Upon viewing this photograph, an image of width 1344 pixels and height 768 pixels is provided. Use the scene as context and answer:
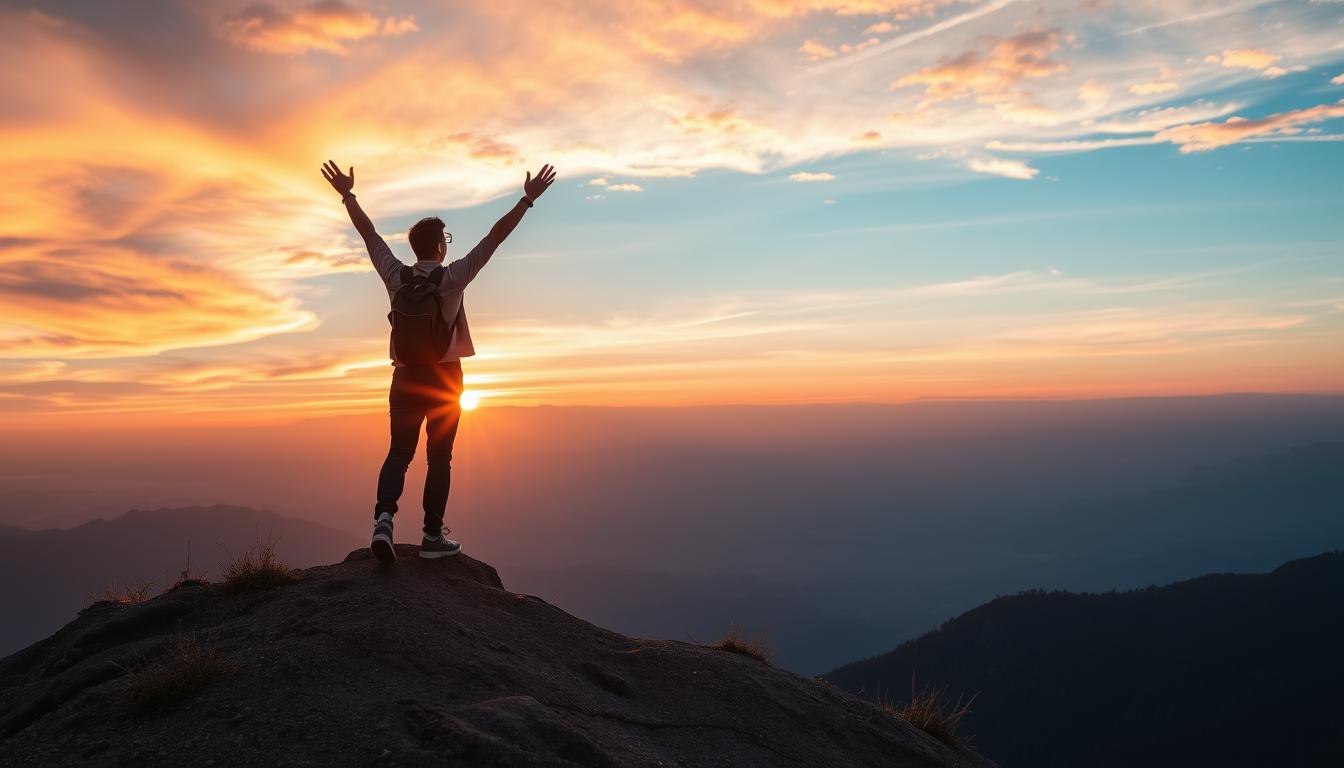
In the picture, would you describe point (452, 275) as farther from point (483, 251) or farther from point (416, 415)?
point (416, 415)

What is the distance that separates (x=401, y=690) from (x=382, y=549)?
7.59ft

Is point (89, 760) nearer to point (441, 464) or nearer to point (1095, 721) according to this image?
point (441, 464)

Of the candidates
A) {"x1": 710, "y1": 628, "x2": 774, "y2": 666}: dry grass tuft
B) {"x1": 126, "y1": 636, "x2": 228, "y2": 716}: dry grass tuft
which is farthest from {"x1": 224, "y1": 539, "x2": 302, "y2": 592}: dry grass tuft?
{"x1": 710, "y1": 628, "x2": 774, "y2": 666}: dry grass tuft

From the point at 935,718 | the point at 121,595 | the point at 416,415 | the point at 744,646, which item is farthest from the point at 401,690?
the point at 935,718

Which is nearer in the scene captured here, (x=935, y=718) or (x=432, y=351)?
(x=432, y=351)

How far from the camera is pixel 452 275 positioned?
670 centimetres

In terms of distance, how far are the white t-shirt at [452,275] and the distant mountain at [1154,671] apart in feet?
307

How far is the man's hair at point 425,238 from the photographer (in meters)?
7.08

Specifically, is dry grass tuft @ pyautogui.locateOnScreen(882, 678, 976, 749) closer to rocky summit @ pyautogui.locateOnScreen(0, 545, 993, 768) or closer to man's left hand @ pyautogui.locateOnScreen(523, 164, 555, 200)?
rocky summit @ pyautogui.locateOnScreen(0, 545, 993, 768)

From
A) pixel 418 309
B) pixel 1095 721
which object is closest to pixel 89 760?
pixel 418 309

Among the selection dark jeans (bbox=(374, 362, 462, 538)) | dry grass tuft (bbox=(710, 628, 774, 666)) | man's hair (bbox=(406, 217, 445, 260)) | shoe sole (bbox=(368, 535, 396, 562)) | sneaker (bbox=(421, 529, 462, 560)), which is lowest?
dry grass tuft (bbox=(710, 628, 774, 666))

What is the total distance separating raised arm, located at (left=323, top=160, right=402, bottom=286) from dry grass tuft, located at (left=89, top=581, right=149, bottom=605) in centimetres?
488

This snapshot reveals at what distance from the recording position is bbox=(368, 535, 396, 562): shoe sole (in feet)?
23.1

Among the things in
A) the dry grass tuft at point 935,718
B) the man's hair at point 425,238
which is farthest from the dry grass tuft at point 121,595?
the dry grass tuft at point 935,718
